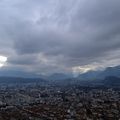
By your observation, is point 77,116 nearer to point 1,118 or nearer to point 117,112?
point 117,112

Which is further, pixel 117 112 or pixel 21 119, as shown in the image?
pixel 117 112

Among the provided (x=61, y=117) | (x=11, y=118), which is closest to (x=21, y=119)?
(x=11, y=118)

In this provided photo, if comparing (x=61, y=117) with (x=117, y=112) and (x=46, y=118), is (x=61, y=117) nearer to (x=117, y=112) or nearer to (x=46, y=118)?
(x=46, y=118)

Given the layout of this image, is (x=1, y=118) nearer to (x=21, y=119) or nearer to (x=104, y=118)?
(x=21, y=119)

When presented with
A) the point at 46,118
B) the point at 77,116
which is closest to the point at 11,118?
the point at 46,118

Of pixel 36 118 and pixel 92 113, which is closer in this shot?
pixel 36 118

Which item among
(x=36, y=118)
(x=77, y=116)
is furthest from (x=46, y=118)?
(x=77, y=116)

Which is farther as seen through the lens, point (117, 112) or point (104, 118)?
point (117, 112)
